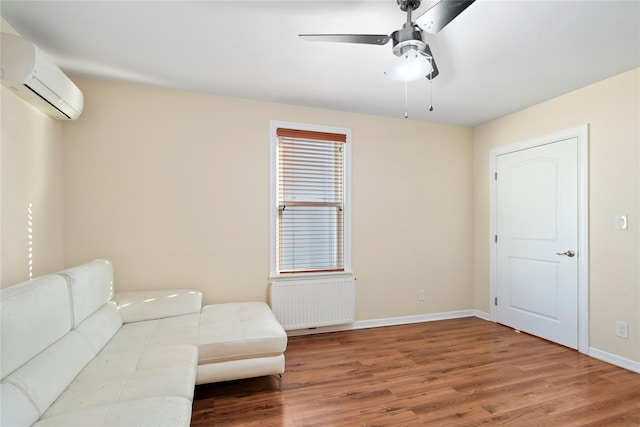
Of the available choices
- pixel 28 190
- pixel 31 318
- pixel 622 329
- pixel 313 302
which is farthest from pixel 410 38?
pixel 622 329

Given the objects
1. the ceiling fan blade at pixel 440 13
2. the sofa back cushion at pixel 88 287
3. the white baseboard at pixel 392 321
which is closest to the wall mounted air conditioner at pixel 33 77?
the sofa back cushion at pixel 88 287

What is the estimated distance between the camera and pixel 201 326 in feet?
7.97

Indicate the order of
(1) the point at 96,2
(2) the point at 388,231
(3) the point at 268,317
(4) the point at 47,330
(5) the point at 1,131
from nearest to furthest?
1. (4) the point at 47,330
2. (1) the point at 96,2
3. (5) the point at 1,131
4. (3) the point at 268,317
5. (2) the point at 388,231

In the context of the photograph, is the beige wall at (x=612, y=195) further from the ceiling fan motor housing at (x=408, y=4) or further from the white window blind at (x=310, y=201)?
the white window blind at (x=310, y=201)

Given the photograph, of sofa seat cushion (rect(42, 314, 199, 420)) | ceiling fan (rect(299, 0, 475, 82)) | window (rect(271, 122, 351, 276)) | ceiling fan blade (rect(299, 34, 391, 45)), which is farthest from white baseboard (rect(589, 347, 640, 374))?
sofa seat cushion (rect(42, 314, 199, 420))

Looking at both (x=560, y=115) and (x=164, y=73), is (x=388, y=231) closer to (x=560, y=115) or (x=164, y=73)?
(x=560, y=115)

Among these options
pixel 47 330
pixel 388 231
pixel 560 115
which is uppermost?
pixel 560 115

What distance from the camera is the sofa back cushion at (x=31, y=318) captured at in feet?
4.43

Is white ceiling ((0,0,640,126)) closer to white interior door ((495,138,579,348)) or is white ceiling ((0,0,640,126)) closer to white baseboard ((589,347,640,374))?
white interior door ((495,138,579,348))

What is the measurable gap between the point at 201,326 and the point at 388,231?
7.74 feet

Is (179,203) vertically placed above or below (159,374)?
above

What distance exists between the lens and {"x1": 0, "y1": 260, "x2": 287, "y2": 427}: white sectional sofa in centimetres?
136

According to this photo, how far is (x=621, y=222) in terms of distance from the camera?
273 cm

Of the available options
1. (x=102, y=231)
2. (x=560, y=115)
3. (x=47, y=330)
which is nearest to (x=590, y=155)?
(x=560, y=115)
